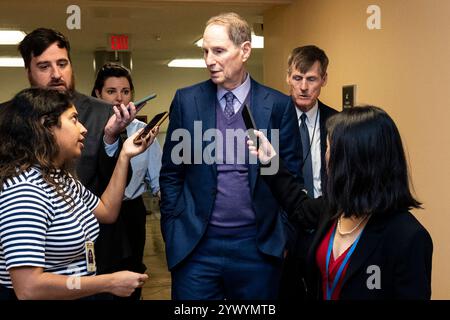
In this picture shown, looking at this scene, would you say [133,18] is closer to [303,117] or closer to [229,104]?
[303,117]

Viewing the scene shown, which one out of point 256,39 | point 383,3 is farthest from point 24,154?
point 256,39

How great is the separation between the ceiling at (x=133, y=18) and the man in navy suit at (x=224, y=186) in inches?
87.5

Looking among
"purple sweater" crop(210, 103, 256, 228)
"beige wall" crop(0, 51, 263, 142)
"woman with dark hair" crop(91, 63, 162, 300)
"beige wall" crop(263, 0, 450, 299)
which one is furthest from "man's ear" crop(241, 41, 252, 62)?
"beige wall" crop(0, 51, 263, 142)

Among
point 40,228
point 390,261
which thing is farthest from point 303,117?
point 40,228

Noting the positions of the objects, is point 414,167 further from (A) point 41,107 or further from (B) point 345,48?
(A) point 41,107

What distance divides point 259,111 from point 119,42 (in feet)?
19.5

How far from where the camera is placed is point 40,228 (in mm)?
1371

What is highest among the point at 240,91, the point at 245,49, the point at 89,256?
the point at 245,49

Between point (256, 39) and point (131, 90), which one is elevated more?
point (256, 39)

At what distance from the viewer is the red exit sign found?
7418mm

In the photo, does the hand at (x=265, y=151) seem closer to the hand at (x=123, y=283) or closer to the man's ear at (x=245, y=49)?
the man's ear at (x=245, y=49)
